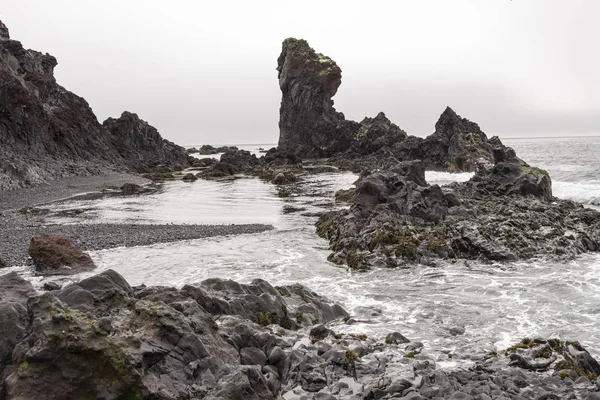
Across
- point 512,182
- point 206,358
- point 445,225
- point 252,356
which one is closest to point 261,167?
point 512,182

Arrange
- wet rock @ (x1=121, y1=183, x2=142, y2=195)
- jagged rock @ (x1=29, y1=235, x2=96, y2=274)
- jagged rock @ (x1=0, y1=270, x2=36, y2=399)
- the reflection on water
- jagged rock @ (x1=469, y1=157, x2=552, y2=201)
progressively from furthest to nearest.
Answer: wet rock @ (x1=121, y1=183, x2=142, y2=195) < jagged rock @ (x1=469, y1=157, x2=552, y2=201) < jagged rock @ (x1=29, y1=235, x2=96, y2=274) < the reflection on water < jagged rock @ (x1=0, y1=270, x2=36, y2=399)

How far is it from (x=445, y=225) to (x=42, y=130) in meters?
70.0

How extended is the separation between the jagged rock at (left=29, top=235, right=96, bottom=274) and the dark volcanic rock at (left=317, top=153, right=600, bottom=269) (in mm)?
11890

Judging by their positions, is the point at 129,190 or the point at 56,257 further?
the point at 129,190

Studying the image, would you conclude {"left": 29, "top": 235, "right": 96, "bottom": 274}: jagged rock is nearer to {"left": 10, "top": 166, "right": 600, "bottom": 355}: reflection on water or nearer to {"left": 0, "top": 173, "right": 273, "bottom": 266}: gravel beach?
{"left": 10, "top": 166, "right": 600, "bottom": 355}: reflection on water

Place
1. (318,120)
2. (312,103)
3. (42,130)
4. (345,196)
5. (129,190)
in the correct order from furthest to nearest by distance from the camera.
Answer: (312,103)
(318,120)
(42,130)
(129,190)
(345,196)

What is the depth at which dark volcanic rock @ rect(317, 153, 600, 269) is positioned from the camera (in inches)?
856

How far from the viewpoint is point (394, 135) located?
11562cm

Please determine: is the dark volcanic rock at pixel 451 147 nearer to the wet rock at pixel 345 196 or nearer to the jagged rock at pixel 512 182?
the jagged rock at pixel 512 182

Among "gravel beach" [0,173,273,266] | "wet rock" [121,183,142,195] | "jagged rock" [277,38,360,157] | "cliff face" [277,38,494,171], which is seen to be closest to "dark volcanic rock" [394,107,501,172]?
"cliff face" [277,38,494,171]

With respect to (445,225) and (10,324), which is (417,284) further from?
(10,324)

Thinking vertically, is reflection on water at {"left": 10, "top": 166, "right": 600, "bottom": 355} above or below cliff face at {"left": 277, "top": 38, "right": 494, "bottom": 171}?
below

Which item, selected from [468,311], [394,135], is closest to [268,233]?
[468,311]

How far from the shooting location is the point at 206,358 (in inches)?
320
